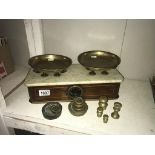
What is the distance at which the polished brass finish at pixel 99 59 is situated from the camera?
1264 mm

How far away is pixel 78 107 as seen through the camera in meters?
1.13

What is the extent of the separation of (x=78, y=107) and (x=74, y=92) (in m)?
0.13

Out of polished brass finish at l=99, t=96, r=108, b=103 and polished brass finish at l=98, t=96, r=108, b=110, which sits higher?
polished brass finish at l=99, t=96, r=108, b=103

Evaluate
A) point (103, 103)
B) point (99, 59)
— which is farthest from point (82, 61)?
point (103, 103)

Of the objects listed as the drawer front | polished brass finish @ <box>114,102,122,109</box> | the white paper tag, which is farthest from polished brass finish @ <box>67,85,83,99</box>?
polished brass finish @ <box>114,102,122,109</box>

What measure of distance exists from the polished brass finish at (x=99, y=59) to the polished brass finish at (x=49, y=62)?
0.40ft

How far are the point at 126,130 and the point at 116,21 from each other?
32.7 inches

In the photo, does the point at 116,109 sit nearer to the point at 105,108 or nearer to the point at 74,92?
the point at 105,108

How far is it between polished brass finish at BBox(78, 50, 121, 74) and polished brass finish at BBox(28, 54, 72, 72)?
123 mm

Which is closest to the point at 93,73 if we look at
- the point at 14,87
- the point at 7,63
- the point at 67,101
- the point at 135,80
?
the point at 67,101

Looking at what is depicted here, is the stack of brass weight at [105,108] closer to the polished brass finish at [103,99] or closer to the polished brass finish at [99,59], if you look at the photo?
the polished brass finish at [103,99]

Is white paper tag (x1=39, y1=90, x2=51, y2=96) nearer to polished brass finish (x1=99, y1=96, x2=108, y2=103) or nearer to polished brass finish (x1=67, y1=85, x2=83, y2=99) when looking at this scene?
polished brass finish (x1=67, y1=85, x2=83, y2=99)

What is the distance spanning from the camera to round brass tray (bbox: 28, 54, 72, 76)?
1229mm

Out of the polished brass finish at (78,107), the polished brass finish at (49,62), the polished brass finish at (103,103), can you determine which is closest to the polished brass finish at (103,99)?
the polished brass finish at (103,103)
